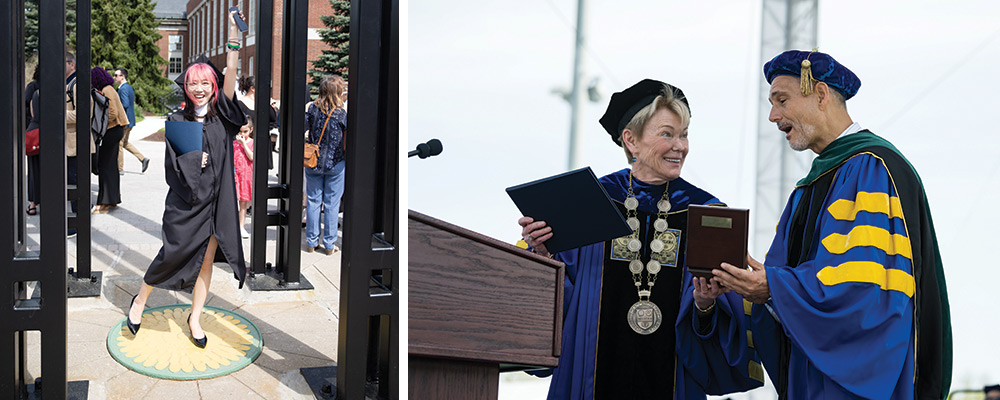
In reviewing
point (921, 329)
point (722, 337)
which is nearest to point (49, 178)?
point (722, 337)

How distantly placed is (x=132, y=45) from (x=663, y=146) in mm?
37710

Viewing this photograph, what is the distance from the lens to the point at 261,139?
5.50 m

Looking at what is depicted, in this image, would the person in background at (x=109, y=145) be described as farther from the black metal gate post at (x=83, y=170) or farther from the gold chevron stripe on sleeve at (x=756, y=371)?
the gold chevron stripe on sleeve at (x=756, y=371)

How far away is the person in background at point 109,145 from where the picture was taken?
23.9 feet

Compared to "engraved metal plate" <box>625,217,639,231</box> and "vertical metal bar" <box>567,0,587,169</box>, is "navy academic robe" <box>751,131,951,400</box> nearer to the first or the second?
"engraved metal plate" <box>625,217,639,231</box>

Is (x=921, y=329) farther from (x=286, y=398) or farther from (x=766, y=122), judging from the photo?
(x=286, y=398)

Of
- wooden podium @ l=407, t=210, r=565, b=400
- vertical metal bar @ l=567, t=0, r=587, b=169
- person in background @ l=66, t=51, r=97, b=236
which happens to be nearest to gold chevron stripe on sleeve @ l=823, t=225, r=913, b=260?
wooden podium @ l=407, t=210, r=565, b=400

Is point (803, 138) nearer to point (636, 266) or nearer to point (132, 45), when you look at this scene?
point (636, 266)

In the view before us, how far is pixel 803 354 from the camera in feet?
8.48

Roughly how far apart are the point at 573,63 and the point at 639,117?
66cm

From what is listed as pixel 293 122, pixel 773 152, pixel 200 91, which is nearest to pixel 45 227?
pixel 200 91

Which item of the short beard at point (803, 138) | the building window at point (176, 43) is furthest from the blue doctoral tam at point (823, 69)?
the building window at point (176, 43)

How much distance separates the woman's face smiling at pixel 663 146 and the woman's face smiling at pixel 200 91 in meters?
2.34

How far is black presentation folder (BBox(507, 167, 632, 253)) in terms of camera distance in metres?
2.51
